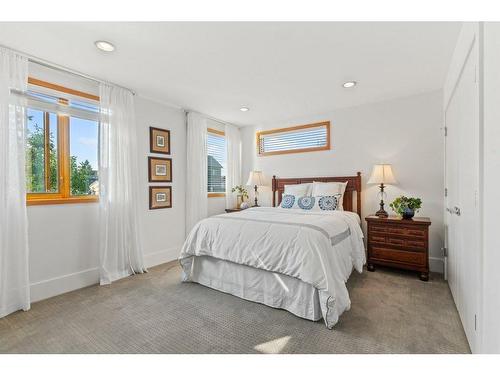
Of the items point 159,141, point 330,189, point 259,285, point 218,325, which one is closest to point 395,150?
point 330,189

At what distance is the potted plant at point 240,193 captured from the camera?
16.0 feet

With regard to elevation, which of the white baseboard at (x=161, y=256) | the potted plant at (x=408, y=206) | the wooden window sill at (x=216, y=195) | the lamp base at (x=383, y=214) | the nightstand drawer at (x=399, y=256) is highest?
the wooden window sill at (x=216, y=195)

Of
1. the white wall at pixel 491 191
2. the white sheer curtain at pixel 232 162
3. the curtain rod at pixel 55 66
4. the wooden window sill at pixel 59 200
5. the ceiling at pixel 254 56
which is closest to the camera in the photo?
the white wall at pixel 491 191

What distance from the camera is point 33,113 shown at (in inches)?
98.0

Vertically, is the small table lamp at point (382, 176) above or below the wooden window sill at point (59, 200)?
above

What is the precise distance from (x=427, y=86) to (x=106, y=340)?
4351mm

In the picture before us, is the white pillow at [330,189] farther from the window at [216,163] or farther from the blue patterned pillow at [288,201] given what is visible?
the window at [216,163]

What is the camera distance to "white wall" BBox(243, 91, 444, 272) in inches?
128

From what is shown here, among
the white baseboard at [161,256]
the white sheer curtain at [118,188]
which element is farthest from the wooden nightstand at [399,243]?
the white sheer curtain at [118,188]

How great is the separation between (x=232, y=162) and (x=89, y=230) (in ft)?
9.05

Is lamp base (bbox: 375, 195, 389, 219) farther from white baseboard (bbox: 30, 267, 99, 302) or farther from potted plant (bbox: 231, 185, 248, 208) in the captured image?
white baseboard (bbox: 30, 267, 99, 302)

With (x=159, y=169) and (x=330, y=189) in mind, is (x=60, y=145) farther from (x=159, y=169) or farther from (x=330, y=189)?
(x=330, y=189)

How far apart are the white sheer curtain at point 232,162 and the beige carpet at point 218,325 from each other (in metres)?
2.46
